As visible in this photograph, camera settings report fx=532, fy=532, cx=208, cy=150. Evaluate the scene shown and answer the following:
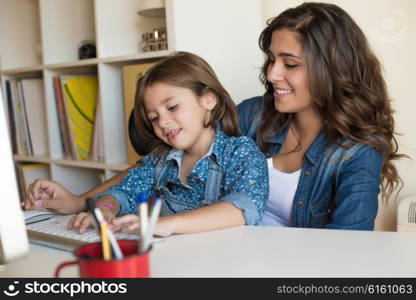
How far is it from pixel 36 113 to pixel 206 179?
5.34ft

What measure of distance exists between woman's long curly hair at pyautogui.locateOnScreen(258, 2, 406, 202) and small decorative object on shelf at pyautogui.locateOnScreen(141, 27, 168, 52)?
0.65 metres

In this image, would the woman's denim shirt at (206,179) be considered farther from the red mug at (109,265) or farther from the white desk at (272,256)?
the red mug at (109,265)

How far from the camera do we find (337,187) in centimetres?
139

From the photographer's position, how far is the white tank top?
1490 millimetres

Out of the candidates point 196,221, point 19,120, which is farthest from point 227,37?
point 19,120

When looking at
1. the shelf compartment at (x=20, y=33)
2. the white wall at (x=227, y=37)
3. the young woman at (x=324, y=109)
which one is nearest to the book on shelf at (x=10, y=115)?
the shelf compartment at (x=20, y=33)

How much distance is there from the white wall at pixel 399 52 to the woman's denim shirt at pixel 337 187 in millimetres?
548

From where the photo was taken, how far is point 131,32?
225cm

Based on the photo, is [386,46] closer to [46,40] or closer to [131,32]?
[131,32]

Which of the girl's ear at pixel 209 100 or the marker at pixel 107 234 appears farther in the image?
the girl's ear at pixel 209 100

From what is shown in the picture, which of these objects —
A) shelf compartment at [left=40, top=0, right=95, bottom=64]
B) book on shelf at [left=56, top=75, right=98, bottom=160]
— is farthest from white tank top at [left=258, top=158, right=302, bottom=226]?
shelf compartment at [left=40, top=0, right=95, bottom=64]

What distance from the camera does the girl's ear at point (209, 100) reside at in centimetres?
146

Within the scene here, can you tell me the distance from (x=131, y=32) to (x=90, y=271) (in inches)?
70.5

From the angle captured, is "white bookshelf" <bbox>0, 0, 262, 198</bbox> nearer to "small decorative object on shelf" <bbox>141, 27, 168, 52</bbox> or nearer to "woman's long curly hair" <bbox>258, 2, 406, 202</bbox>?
"small decorative object on shelf" <bbox>141, 27, 168, 52</bbox>
